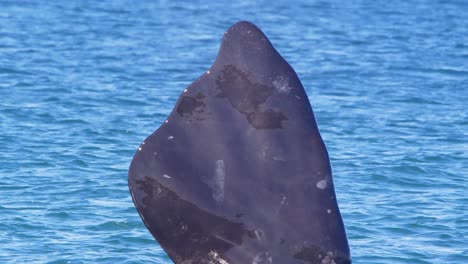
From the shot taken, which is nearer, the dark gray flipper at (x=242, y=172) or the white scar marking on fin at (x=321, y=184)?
the dark gray flipper at (x=242, y=172)

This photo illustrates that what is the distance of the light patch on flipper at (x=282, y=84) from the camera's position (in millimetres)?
5562

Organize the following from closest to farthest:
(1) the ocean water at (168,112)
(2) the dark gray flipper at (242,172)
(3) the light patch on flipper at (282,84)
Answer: (2) the dark gray flipper at (242,172) → (3) the light patch on flipper at (282,84) → (1) the ocean water at (168,112)

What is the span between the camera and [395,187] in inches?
564

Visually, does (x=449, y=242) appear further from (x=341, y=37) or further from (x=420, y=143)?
(x=341, y=37)

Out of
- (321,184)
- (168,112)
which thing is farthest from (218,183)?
(168,112)

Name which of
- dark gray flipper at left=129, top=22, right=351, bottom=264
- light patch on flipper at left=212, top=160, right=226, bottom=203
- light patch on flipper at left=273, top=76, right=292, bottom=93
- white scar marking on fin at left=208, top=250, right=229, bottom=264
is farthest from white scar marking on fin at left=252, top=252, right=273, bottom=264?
light patch on flipper at left=273, top=76, right=292, bottom=93

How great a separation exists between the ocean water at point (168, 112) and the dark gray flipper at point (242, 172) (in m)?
5.80

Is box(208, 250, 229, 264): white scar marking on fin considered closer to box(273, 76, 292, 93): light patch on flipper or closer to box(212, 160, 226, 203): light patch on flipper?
box(212, 160, 226, 203): light patch on flipper

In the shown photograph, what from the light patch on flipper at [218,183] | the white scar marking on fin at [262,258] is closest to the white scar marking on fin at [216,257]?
the white scar marking on fin at [262,258]

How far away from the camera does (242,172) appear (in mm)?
5441

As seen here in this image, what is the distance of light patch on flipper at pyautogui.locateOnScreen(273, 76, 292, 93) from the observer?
5.56m

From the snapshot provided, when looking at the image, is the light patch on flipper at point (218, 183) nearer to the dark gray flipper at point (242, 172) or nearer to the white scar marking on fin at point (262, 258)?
the dark gray flipper at point (242, 172)

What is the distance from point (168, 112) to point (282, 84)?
1286 centimetres

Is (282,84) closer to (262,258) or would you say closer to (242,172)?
(242,172)
